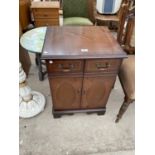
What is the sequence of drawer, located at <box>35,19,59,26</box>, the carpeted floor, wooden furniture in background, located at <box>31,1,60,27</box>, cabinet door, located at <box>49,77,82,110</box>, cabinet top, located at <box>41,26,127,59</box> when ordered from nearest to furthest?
cabinet top, located at <box>41,26,127,59</box>, cabinet door, located at <box>49,77,82,110</box>, the carpeted floor, wooden furniture in background, located at <box>31,1,60,27</box>, drawer, located at <box>35,19,59,26</box>

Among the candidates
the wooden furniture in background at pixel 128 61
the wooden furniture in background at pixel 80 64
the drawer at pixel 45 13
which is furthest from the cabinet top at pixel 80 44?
the drawer at pixel 45 13

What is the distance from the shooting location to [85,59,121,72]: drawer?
1.21 m

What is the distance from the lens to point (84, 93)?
1.47m

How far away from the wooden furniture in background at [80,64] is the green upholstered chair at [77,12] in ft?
3.93

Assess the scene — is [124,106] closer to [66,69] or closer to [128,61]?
[128,61]

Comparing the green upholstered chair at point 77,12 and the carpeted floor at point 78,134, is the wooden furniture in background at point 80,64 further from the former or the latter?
the green upholstered chair at point 77,12

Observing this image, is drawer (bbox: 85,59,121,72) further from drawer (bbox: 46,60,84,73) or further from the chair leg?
the chair leg

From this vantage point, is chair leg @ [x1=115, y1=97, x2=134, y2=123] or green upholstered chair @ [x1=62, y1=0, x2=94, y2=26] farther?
green upholstered chair @ [x1=62, y1=0, x2=94, y2=26]

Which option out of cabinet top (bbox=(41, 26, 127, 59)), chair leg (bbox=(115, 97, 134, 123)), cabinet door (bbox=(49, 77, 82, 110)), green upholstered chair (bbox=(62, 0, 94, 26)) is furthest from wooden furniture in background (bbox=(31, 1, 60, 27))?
chair leg (bbox=(115, 97, 134, 123))

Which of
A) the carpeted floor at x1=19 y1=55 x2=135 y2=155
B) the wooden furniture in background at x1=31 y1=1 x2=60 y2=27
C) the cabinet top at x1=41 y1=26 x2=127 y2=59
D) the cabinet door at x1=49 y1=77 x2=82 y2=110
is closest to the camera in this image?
the cabinet top at x1=41 y1=26 x2=127 y2=59

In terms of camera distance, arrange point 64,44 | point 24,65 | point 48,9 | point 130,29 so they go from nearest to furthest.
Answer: point 64,44
point 130,29
point 24,65
point 48,9
